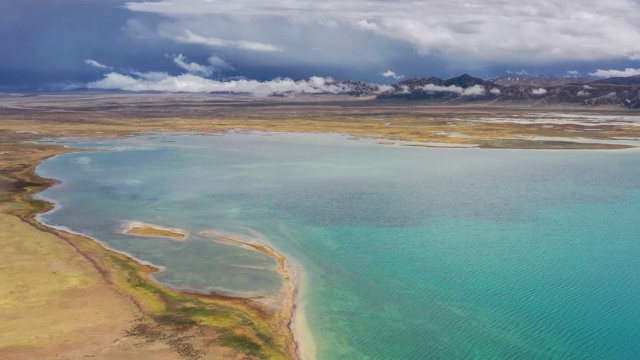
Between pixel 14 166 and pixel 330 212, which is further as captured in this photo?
pixel 14 166

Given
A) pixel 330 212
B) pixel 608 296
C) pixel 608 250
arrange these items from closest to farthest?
pixel 608 296 < pixel 608 250 < pixel 330 212

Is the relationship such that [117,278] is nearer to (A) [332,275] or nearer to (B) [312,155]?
(A) [332,275]

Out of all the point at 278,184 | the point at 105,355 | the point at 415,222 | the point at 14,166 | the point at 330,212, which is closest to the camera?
the point at 105,355

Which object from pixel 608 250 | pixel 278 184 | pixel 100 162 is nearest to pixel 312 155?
pixel 278 184

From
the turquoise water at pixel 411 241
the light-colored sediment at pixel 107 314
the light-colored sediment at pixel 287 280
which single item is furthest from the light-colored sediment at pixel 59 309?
the light-colored sediment at pixel 287 280

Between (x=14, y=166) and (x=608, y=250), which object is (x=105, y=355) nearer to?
(x=608, y=250)
